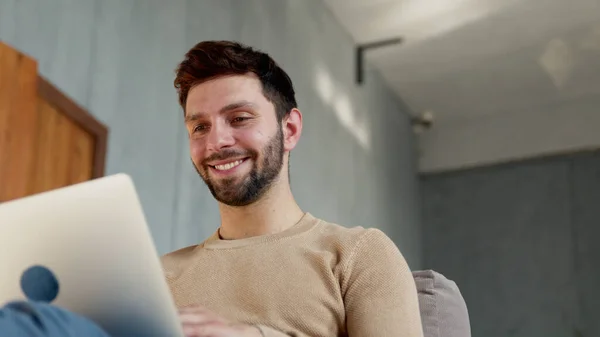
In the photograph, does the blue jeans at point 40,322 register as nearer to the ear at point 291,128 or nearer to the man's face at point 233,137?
the man's face at point 233,137

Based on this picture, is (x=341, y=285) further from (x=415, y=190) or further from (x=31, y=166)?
(x=415, y=190)

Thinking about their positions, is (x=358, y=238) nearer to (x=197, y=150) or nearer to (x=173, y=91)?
(x=197, y=150)

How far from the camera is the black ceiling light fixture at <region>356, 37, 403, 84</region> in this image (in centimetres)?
441

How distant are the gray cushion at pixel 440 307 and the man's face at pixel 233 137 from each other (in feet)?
1.15

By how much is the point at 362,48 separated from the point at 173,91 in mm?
1981

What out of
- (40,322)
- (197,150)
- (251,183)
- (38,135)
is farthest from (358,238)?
(38,135)

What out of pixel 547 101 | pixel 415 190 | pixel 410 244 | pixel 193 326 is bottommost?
pixel 193 326

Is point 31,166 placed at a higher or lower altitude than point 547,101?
lower

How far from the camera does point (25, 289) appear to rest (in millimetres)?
920

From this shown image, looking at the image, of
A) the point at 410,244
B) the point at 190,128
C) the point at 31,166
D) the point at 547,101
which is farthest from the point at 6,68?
the point at 547,101

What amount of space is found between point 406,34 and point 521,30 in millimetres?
638

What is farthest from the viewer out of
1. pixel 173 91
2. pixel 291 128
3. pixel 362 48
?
pixel 362 48

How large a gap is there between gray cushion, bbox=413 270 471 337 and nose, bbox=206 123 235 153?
1.46ft

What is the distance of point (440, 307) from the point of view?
4.58 feet
